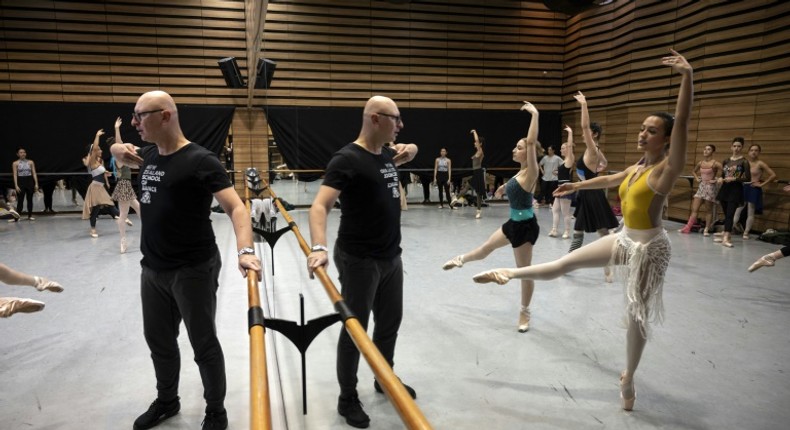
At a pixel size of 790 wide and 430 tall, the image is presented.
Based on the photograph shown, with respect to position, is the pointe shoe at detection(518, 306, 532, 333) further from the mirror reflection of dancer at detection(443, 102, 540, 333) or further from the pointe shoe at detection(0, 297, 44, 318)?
the pointe shoe at detection(0, 297, 44, 318)

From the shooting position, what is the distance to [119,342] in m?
3.49

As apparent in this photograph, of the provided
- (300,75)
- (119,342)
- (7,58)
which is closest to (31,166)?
(7,58)

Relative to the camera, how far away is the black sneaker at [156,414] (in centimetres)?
238

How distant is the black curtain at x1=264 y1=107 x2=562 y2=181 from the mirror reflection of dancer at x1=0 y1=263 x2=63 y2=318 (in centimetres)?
775

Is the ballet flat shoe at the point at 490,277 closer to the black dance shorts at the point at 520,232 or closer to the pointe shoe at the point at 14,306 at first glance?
the black dance shorts at the point at 520,232

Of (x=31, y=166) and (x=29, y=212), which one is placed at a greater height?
(x=31, y=166)

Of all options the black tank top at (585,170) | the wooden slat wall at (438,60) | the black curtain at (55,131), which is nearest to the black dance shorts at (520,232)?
the black tank top at (585,170)

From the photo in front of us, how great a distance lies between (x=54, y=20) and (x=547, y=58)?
11956 mm

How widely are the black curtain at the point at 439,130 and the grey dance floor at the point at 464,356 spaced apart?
18.3ft

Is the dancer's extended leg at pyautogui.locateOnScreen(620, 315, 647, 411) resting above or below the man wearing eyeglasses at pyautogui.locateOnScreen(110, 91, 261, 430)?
below

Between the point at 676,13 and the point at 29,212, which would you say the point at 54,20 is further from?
the point at 676,13

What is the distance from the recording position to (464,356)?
128 inches

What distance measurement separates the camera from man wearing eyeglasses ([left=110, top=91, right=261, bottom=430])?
2.04 m

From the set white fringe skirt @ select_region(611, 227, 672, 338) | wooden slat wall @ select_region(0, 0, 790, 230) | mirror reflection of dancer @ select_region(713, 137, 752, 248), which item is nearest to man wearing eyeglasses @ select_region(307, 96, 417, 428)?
white fringe skirt @ select_region(611, 227, 672, 338)
